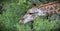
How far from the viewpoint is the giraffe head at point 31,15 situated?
1.78m

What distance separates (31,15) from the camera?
1787mm

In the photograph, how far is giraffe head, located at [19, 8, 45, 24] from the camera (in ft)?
5.83

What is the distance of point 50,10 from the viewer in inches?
70.3

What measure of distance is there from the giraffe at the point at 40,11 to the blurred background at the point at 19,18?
0.03 meters

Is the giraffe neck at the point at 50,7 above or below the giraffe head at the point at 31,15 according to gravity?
above

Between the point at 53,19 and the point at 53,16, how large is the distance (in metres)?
0.02

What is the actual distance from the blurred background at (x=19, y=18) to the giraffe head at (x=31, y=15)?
0.03m

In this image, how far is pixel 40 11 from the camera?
1.78 metres

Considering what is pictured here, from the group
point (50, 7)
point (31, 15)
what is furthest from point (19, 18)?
point (50, 7)

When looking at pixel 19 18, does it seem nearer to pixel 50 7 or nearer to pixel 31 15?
pixel 31 15

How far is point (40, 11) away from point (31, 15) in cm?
7

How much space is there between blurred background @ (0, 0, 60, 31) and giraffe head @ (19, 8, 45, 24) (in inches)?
1.0

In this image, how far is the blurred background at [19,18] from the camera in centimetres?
173

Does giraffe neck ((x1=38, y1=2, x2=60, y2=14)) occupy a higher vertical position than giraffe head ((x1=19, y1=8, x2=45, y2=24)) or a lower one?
higher
